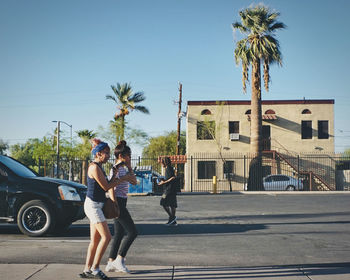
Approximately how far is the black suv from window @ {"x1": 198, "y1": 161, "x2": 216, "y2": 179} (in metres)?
25.0

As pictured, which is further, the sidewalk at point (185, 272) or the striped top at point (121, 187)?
the striped top at point (121, 187)

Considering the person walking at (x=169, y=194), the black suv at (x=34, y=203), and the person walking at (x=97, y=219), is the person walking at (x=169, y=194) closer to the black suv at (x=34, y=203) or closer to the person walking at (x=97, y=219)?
the black suv at (x=34, y=203)

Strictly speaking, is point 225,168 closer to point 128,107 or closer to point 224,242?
point 128,107

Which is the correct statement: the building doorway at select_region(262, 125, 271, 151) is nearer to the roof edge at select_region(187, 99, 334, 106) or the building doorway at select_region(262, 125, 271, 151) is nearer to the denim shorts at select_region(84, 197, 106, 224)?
the roof edge at select_region(187, 99, 334, 106)

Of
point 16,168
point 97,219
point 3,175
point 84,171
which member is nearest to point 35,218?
point 3,175

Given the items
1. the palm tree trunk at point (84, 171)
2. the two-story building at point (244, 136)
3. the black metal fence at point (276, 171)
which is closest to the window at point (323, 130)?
the two-story building at point (244, 136)

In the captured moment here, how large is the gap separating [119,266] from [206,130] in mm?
29265

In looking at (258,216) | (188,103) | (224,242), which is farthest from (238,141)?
(224,242)

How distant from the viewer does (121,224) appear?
5.52 m

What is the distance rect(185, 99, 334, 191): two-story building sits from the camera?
108 feet

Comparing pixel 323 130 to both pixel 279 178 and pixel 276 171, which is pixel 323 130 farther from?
pixel 279 178

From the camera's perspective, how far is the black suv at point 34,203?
805 cm

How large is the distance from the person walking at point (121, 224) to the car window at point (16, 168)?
3.73 meters

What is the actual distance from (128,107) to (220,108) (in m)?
10.0
